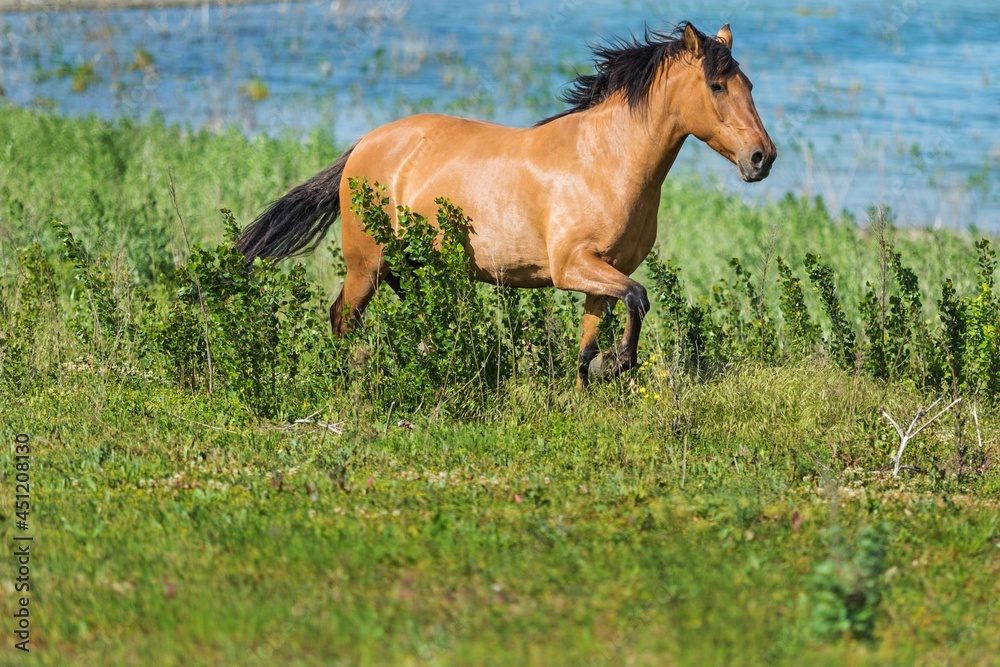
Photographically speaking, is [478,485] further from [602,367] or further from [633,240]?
[633,240]

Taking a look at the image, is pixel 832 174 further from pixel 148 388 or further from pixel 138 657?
pixel 138 657

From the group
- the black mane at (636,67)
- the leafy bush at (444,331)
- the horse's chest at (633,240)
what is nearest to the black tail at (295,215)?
the leafy bush at (444,331)

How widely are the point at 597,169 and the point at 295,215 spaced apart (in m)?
2.60

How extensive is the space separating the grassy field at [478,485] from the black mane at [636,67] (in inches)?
50.2

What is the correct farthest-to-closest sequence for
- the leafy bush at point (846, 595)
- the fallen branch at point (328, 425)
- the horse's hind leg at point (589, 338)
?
the horse's hind leg at point (589, 338) < the fallen branch at point (328, 425) < the leafy bush at point (846, 595)

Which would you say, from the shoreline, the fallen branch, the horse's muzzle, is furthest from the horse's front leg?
the shoreline

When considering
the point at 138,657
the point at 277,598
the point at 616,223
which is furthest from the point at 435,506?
the point at 616,223

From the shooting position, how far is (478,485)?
5.62 metres

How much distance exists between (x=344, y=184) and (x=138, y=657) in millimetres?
4947

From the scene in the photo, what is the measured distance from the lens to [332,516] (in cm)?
506

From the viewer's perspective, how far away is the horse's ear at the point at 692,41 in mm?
6605

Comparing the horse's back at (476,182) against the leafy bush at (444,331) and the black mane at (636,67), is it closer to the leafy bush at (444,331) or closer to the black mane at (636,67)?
the leafy bush at (444,331)

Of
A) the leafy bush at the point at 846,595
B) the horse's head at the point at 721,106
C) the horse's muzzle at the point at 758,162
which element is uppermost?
the horse's head at the point at 721,106

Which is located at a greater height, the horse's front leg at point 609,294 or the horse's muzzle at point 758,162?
the horse's muzzle at point 758,162
